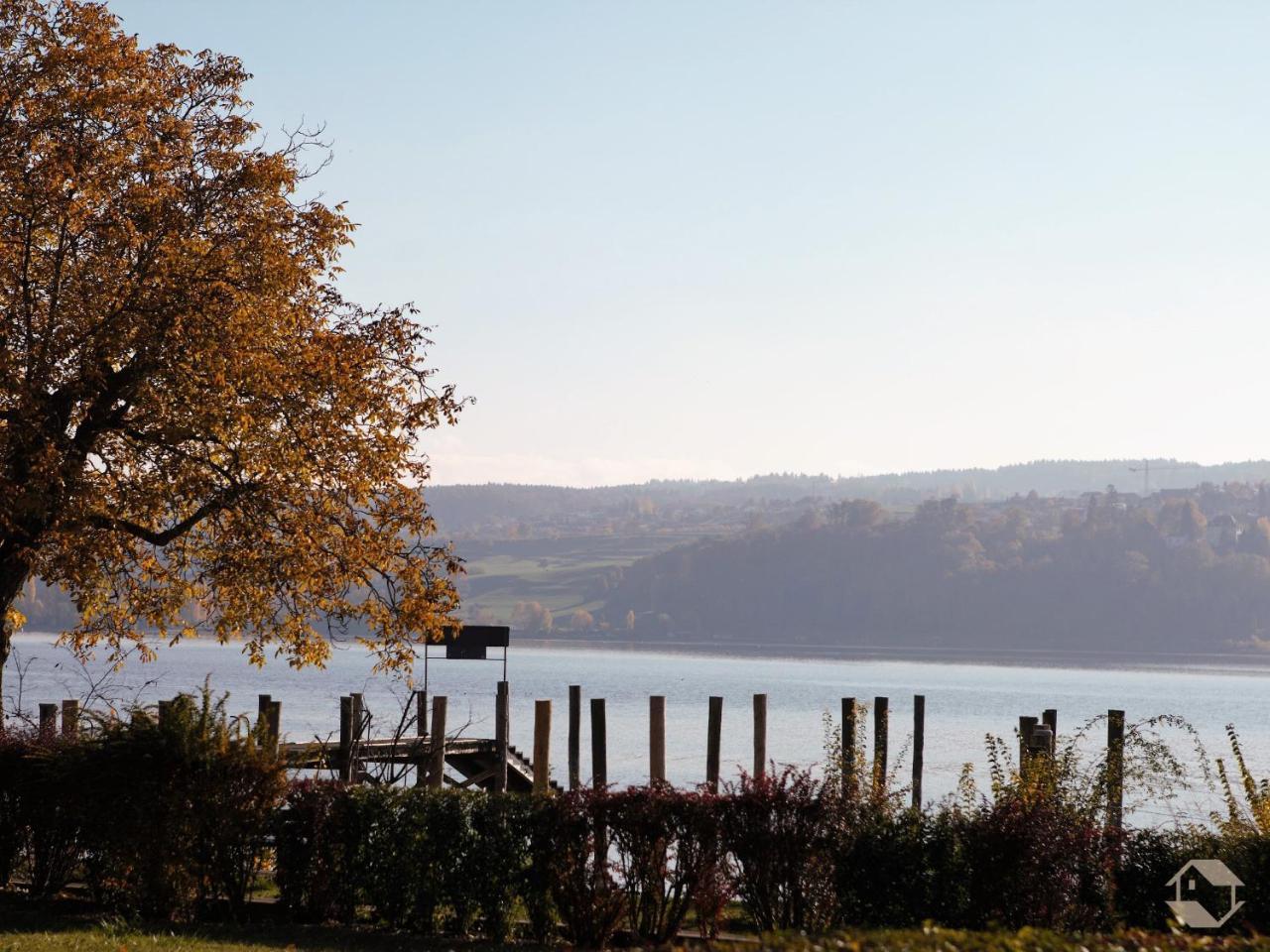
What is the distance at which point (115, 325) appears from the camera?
55.0 ft

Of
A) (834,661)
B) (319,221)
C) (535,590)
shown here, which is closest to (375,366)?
(319,221)

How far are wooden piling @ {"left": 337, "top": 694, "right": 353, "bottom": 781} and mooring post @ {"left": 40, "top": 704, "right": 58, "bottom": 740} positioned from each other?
4108 mm

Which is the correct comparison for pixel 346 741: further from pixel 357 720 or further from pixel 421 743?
pixel 421 743

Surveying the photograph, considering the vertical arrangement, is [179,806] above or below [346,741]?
above

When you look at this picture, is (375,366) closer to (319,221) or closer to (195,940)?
(319,221)

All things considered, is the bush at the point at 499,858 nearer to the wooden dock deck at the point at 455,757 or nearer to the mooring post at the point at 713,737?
the mooring post at the point at 713,737

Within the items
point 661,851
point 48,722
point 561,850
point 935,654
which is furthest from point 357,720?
point 935,654

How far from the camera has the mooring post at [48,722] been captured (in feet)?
51.0

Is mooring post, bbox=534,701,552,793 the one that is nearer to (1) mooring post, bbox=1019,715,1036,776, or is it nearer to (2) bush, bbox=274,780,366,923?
(1) mooring post, bbox=1019,715,1036,776

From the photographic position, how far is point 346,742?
22719mm

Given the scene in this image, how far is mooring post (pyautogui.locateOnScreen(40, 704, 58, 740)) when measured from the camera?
51.0 ft

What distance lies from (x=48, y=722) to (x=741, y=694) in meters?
62.3

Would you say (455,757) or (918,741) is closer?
(918,741)

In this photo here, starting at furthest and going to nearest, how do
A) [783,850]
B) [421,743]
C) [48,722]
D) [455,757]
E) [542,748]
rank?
1. [455,757]
2. [421,743]
3. [542,748]
4. [48,722]
5. [783,850]
